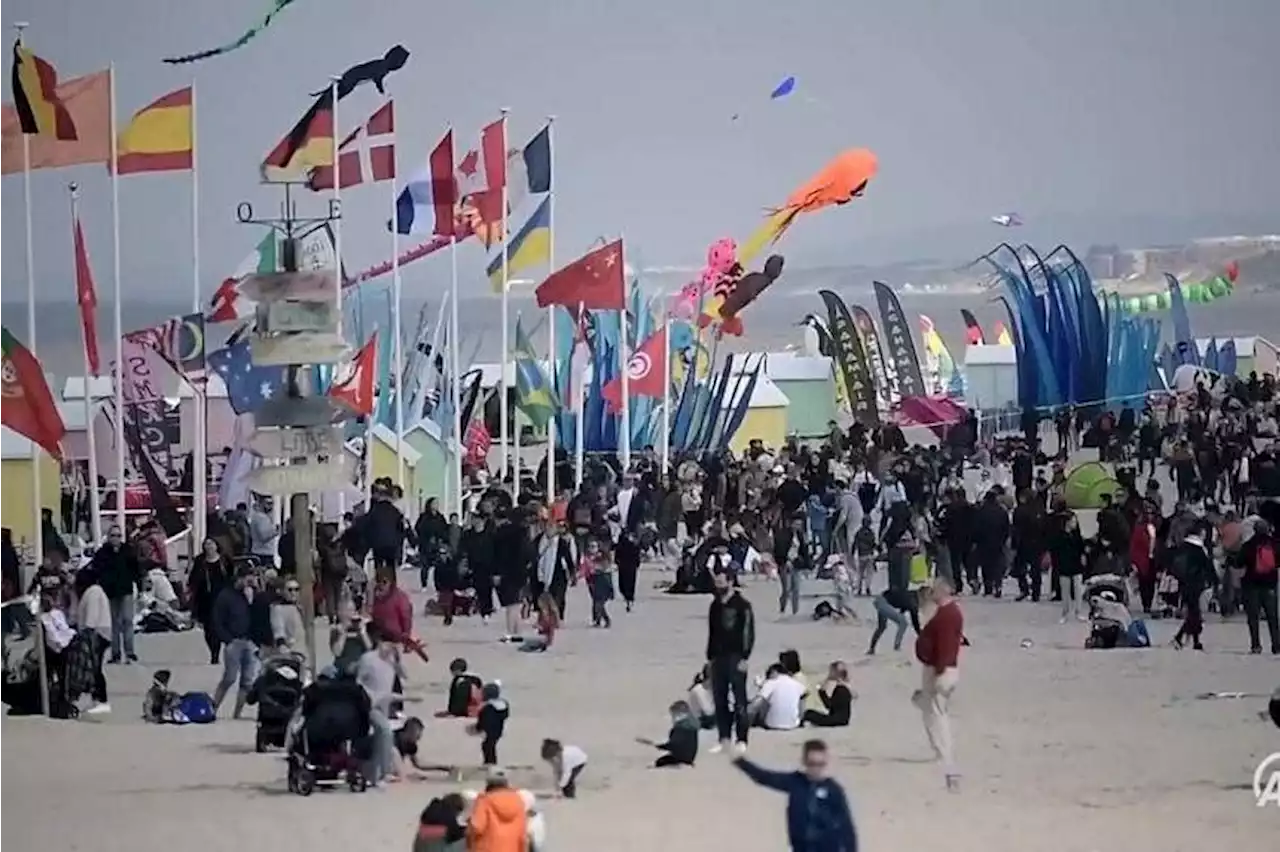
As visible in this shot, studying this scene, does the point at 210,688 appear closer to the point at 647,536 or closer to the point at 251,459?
the point at 251,459

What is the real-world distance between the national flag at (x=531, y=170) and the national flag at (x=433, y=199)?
3.04 ft

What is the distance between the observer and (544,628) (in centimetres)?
1967

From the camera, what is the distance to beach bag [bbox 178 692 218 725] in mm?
16281

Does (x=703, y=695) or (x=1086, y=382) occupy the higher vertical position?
(x=1086, y=382)

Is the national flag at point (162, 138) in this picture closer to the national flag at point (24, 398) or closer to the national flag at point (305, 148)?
the national flag at point (305, 148)

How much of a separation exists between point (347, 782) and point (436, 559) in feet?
30.9

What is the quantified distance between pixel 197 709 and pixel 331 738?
2903mm

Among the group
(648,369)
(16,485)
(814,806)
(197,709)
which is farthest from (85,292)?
(814,806)

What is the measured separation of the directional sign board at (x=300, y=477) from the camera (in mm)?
17188

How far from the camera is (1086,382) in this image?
38.4 meters

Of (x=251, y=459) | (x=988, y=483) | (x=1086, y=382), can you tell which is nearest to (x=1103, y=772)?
(x=251, y=459)

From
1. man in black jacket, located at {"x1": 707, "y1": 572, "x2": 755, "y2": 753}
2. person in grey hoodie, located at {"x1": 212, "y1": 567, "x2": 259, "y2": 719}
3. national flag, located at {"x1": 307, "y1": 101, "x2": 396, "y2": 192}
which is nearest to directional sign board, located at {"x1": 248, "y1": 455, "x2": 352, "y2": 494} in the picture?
person in grey hoodie, located at {"x1": 212, "y1": 567, "x2": 259, "y2": 719}

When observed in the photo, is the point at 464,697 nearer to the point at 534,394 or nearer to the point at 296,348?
the point at 296,348

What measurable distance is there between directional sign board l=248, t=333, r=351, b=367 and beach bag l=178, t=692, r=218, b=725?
203cm
